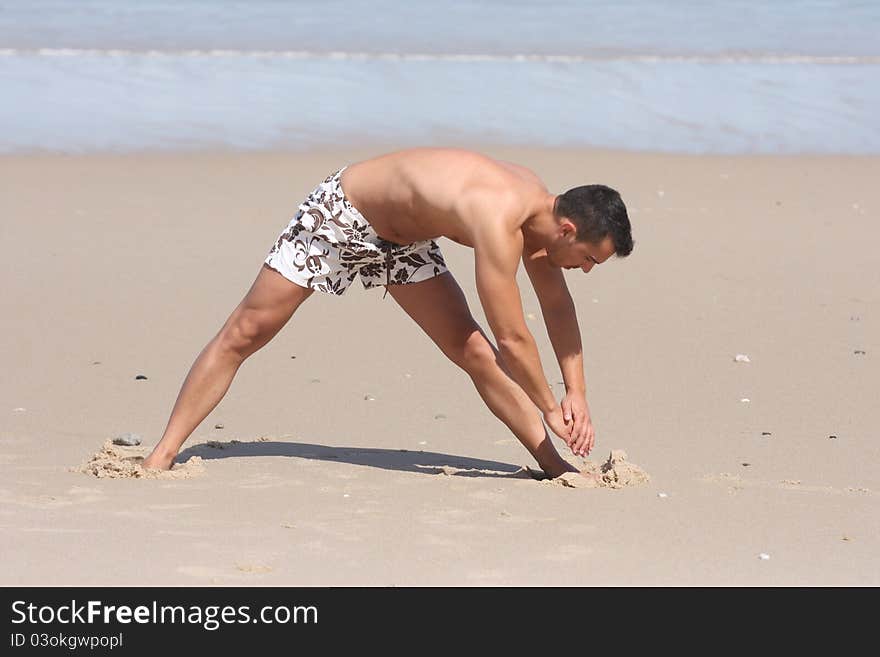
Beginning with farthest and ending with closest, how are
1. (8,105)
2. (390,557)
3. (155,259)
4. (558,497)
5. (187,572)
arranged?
(8,105) < (155,259) < (558,497) < (390,557) < (187,572)

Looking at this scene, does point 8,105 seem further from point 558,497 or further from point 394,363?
point 558,497

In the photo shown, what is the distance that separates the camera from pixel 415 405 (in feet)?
22.6

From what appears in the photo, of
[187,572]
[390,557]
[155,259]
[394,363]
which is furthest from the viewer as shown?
[155,259]

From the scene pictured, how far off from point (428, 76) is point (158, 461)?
1160 cm

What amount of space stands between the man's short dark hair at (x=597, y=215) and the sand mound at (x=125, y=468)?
5.71 ft

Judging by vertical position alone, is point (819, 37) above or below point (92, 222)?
above

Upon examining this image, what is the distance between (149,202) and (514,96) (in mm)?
5771

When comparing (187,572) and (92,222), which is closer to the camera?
(187,572)

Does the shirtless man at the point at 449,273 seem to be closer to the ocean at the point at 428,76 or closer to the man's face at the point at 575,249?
the man's face at the point at 575,249

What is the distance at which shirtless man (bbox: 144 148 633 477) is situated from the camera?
16.5 feet

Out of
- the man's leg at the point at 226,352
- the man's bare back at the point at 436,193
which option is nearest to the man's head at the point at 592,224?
the man's bare back at the point at 436,193

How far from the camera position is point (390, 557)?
4500mm

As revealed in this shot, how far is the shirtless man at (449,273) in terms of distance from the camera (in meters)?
5.03

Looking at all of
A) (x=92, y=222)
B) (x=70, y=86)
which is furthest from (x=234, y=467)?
(x=70, y=86)
